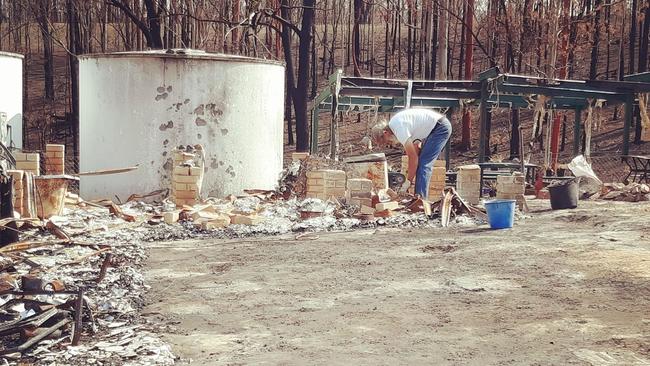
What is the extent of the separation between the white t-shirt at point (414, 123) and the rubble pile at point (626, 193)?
4.30m

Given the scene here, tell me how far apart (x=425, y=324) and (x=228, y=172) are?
24.8 ft

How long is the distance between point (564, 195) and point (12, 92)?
11.7m

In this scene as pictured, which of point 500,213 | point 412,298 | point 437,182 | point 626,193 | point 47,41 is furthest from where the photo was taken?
point 47,41

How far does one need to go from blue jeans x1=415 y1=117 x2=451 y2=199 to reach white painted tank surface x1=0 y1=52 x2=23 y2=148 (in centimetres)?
890

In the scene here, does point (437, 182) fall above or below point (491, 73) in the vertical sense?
below

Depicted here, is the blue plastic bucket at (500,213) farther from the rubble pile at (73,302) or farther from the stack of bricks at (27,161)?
the stack of bricks at (27,161)

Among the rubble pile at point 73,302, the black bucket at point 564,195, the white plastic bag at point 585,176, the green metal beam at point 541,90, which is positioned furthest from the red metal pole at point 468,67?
the rubble pile at point 73,302

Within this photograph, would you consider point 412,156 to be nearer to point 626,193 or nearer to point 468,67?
point 626,193

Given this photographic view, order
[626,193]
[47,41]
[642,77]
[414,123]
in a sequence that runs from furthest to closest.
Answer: [47,41] < [642,77] < [626,193] < [414,123]

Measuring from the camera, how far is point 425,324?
16.6 ft

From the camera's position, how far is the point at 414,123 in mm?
10922

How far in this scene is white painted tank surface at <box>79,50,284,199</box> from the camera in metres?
11.8

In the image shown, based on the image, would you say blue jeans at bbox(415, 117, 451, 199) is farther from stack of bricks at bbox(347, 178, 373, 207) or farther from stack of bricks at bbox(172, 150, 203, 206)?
stack of bricks at bbox(172, 150, 203, 206)

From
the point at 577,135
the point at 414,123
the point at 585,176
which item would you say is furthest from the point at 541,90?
the point at 414,123
